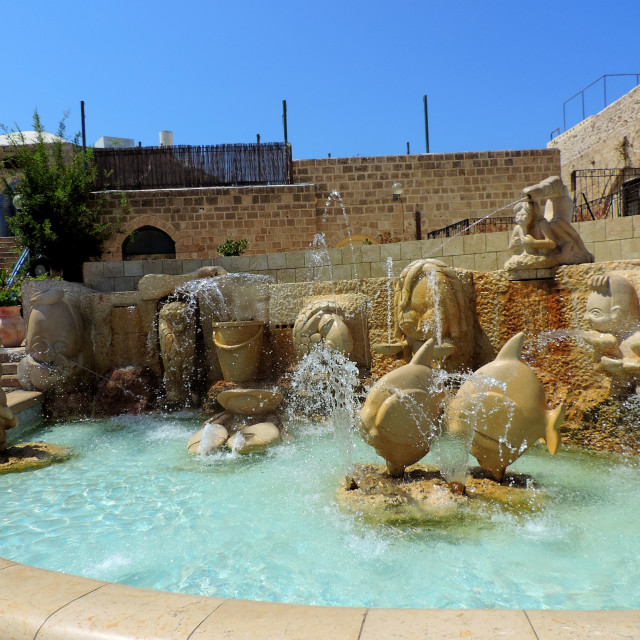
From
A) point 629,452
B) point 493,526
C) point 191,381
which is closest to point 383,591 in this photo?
point 493,526

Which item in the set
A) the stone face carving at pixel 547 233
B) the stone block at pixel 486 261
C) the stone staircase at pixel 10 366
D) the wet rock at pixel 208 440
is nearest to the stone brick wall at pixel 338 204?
the stone staircase at pixel 10 366

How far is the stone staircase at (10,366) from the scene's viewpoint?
284 inches

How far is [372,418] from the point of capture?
330 cm

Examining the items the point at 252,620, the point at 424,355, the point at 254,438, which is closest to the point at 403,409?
the point at 424,355

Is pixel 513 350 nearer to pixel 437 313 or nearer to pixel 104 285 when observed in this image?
pixel 437 313

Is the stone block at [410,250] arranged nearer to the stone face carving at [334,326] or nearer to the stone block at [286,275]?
the stone block at [286,275]

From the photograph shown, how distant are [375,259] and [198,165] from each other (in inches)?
332

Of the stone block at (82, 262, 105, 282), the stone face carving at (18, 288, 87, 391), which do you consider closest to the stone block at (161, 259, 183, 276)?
the stone block at (82, 262, 105, 282)

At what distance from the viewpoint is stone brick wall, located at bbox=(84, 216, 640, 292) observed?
22.6 feet

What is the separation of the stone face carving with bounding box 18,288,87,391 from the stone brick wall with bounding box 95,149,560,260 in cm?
717

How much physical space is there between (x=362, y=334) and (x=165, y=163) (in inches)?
419

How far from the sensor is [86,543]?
295 cm

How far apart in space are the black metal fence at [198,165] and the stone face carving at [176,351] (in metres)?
8.76

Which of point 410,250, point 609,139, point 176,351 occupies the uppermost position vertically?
point 609,139
